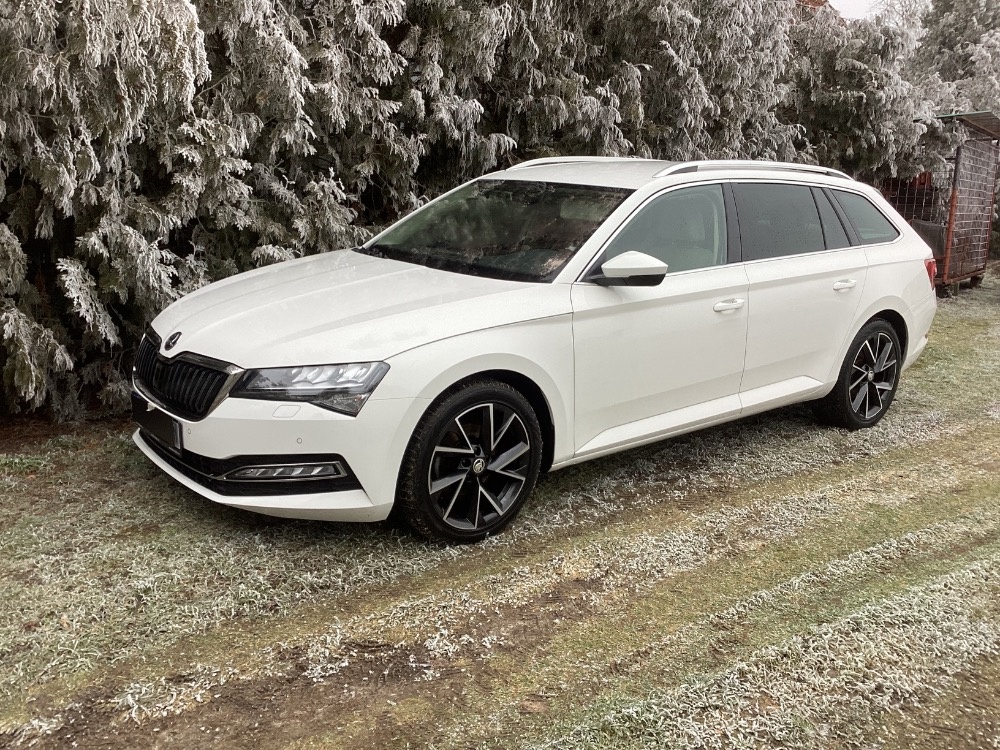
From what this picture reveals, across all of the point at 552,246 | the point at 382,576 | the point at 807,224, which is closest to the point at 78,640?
the point at 382,576

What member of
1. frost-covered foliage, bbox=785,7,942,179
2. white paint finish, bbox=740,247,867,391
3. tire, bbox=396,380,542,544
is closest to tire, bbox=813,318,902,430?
white paint finish, bbox=740,247,867,391

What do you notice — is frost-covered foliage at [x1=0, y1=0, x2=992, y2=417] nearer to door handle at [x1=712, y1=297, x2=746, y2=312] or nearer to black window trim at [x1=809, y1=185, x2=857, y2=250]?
black window trim at [x1=809, y1=185, x2=857, y2=250]

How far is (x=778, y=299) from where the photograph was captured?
482 centimetres

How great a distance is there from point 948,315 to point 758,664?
326 inches

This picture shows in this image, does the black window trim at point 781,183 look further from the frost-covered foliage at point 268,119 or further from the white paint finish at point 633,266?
the frost-covered foliage at point 268,119

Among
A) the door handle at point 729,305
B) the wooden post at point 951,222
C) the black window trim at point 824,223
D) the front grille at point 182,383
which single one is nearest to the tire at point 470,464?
the front grille at point 182,383

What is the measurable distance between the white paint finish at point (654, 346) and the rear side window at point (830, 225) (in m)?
0.95

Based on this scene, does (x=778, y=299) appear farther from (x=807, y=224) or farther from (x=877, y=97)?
(x=877, y=97)

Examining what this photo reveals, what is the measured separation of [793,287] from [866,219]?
Answer: 1073mm

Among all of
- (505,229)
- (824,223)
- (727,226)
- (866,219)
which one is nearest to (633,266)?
(505,229)

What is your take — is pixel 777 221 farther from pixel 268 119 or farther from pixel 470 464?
pixel 268 119

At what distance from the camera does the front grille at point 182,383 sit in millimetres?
3553

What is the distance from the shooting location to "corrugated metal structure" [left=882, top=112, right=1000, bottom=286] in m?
10.9

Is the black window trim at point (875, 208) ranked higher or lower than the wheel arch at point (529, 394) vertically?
higher
